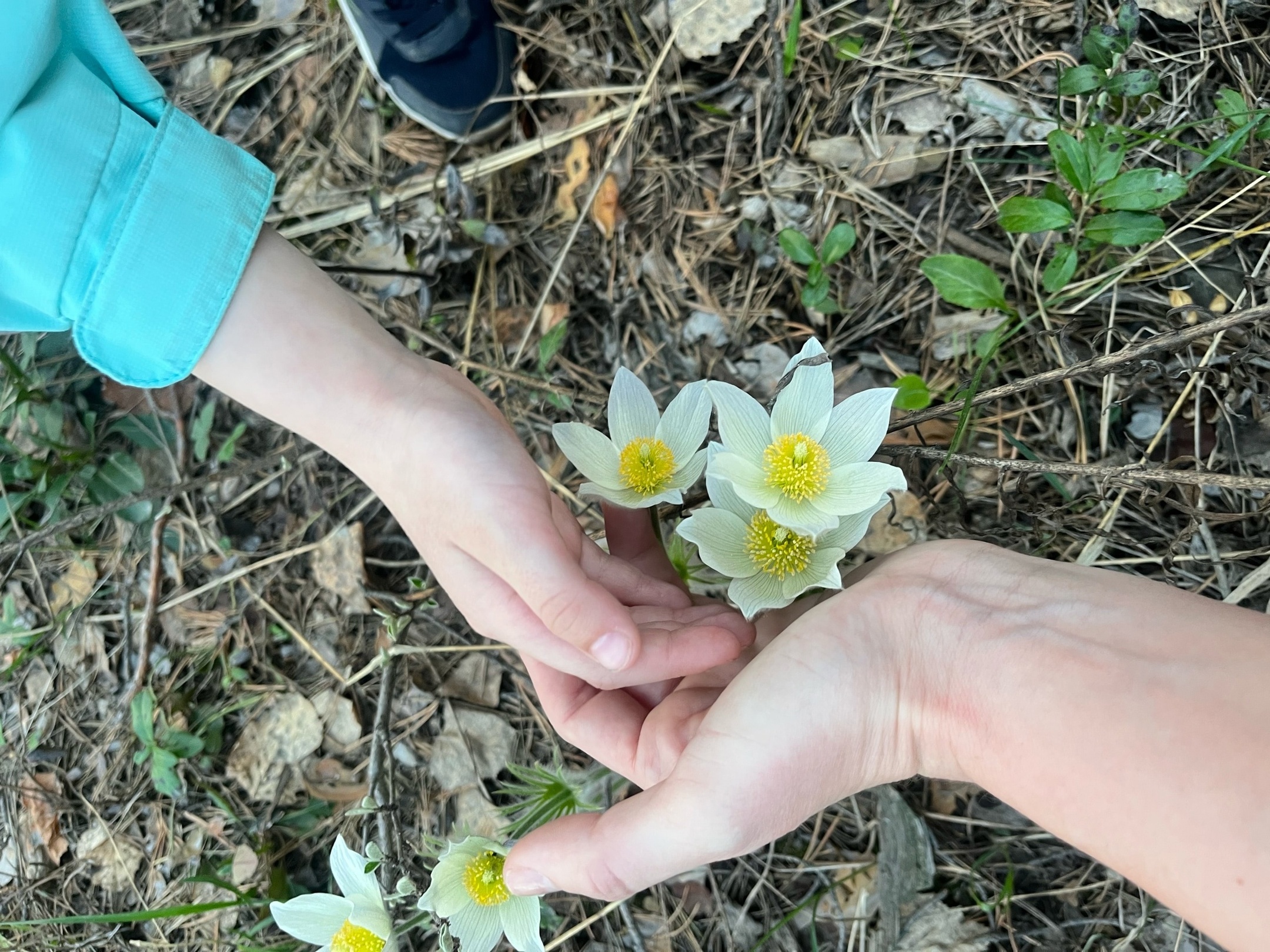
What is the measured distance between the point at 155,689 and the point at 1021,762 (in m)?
1.87

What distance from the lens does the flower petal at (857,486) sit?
1192 mm

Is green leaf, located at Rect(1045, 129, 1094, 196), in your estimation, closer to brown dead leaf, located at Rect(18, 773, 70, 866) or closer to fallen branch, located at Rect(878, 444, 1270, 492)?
fallen branch, located at Rect(878, 444, 1270, 492)

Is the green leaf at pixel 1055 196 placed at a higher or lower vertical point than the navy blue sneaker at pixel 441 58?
lower

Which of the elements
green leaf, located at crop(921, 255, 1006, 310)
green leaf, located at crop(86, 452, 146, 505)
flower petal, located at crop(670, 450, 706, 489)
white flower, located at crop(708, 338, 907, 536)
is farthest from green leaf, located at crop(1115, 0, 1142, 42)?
green leaf, located at crop(86, 452, 146, 505)

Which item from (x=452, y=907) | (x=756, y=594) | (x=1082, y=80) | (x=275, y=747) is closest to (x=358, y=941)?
(x=452, y=907)

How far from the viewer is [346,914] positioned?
1.41 m

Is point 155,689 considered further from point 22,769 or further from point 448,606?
point 448,606

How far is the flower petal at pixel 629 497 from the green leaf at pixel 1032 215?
753 millimetres

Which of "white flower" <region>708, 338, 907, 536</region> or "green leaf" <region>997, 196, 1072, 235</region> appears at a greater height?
"green leaf" <region>997, 196, 1072, 235</region>

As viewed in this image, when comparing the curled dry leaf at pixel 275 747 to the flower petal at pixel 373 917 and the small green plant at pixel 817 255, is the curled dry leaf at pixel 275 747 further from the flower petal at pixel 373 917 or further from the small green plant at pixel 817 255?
the small green plant at pixel 817 255

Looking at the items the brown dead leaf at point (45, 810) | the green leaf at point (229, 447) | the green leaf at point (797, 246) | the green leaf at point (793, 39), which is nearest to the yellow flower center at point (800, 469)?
the green leaf at point (797, 246)

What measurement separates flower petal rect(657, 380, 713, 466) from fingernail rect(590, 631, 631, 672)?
462mm

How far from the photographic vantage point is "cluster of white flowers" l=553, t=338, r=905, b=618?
1.24 meters

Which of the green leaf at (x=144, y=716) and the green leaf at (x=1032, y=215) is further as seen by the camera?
the green leaf at (x=144, y=716)
